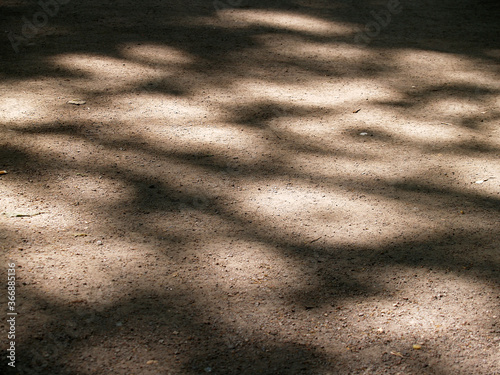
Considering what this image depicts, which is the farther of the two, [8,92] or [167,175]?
[8,92]

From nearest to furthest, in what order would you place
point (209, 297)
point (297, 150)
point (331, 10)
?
point (209, 297), point (297, 150), point (331, 10)

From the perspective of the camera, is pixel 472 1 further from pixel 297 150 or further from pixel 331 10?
pixel 297 150

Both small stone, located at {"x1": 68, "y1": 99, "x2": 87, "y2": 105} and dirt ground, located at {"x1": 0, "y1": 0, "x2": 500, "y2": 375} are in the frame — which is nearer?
dirt ground, located at {"x1": 0, "y1": 0, "x2": 500, "y2": 375}

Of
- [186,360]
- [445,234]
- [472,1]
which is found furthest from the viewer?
[472,1]

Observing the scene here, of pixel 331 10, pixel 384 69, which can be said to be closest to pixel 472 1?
pixel 331 10

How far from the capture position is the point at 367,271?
2018mm

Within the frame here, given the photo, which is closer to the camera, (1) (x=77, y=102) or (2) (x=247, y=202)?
(2) (x=247, y=202)

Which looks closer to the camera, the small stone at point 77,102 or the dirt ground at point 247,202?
the dirt ground at point 247,202

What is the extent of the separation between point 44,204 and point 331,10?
3600 mm

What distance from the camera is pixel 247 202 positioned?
239 cm

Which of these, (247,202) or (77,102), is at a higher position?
(77,102)

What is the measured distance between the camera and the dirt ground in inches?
67.1

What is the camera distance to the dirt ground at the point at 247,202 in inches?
67.1

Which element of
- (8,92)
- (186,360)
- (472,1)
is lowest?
(186,360)
